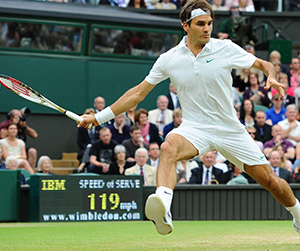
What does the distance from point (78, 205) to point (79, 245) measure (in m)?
4.29

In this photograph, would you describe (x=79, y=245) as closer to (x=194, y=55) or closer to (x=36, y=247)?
(x=36, y=247)

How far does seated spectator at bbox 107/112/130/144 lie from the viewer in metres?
13.9

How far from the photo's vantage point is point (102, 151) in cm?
1308

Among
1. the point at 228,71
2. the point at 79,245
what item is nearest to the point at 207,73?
the point at 228,71

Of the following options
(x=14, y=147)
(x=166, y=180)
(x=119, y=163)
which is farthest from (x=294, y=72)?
(x=166, y=180)

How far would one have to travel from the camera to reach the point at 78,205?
38.1 feet

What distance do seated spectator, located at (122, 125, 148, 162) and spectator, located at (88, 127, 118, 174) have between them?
0.30 meters

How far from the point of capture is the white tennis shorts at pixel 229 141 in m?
6.60

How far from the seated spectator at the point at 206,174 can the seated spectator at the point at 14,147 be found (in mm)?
3020

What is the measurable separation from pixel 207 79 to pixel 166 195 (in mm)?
1228

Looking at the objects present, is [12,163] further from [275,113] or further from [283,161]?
[275,113]

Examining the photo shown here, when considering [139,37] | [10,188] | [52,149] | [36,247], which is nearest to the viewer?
[36,247]

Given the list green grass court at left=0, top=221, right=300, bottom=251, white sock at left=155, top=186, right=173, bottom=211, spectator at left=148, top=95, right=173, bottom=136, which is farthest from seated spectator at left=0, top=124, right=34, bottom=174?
white sock at left=155, top=186, right=173, bottom=211

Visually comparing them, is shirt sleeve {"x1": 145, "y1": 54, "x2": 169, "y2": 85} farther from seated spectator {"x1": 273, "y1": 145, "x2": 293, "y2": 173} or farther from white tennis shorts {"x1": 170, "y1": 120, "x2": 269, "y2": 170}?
seated spectator {"x1": 273, "y1": 145, "x2": 293, "y2": 173}
